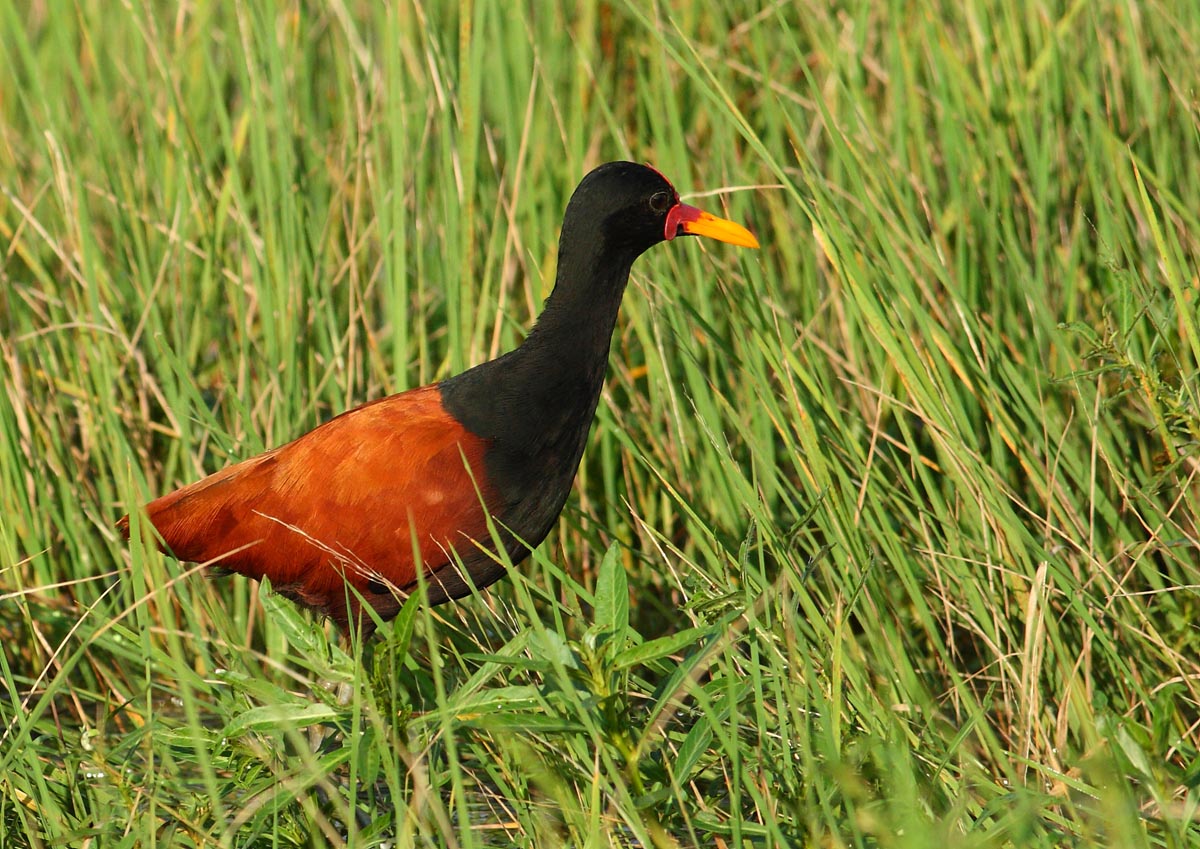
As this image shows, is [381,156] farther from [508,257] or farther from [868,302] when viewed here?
[868,302]

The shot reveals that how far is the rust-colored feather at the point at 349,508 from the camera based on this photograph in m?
3.04

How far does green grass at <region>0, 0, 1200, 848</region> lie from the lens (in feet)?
7.93

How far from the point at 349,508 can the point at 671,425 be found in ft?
3.59

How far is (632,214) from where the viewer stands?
3.24m

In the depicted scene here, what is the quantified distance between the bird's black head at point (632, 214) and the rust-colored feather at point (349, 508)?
1.83ft

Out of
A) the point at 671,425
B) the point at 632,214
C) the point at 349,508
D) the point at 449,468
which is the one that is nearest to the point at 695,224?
the point at 632,214

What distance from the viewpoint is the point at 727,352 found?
10.7ft

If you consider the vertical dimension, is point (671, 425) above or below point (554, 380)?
below

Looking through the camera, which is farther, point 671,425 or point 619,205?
point 671,425

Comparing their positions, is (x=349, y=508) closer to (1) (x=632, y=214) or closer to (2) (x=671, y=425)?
(1) (x=632, y=214)

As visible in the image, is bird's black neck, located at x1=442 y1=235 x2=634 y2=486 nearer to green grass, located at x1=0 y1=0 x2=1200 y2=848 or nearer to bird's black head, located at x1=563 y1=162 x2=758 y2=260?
bird's black head, located at x1=563 y1=162 x2=758 y2=260

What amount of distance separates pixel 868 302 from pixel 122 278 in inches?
104

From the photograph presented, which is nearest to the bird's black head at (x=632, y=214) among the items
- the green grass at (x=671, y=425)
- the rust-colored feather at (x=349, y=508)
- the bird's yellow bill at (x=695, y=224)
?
the bird's yellow bill at (x=695, y=224)

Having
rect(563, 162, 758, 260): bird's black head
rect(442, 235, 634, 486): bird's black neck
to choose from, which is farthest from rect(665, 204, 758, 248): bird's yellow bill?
rect(442, 235, 634, 486): bird's black neck
